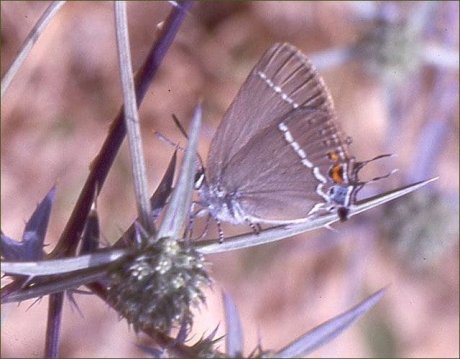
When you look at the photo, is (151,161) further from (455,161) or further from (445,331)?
(445,331)

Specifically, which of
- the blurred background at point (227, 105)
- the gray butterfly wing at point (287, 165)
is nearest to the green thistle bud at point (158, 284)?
the gray butterfly wing at point (287, 165)

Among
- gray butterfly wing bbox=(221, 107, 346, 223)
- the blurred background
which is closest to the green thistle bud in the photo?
gray butterfly wing bbox=(221, 107, 346, 223)

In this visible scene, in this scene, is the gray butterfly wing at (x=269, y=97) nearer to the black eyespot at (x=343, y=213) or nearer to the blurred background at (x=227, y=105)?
the black eyespot at (x=343, y=213)

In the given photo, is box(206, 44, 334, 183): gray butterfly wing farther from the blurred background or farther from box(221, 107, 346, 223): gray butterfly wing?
the blurred background

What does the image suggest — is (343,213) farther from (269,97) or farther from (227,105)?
(227,105)

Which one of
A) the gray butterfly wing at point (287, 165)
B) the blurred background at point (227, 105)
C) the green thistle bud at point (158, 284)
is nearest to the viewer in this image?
the green thistle bud at point (158, 284)

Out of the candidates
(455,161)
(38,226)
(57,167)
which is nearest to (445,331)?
(455,161)
